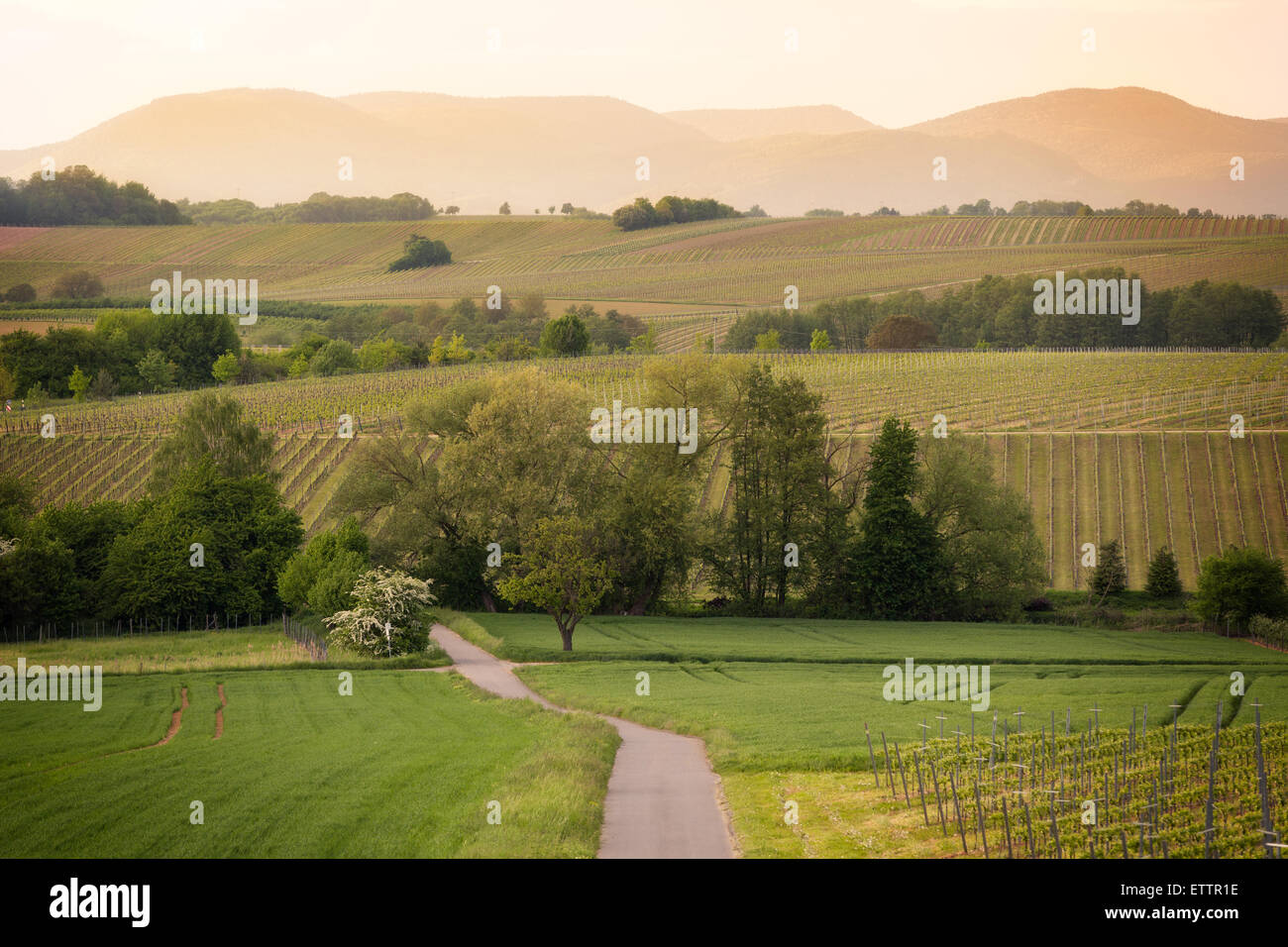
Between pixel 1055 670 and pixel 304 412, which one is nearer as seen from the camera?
pixel 1055 670

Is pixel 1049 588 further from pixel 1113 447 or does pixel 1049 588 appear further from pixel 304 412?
pixel 304 412

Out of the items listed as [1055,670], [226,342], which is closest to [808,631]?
[1055,670]

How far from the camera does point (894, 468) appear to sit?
69.6 m

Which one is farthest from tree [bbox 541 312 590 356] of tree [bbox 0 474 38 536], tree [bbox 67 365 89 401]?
tree [bbox 0 474 38 536]

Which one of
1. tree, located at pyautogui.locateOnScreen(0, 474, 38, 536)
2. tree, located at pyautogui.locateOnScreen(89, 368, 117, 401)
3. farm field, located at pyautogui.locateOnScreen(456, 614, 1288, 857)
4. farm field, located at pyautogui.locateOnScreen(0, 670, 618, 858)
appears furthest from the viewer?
tree, located at pyautogui.locateOnScreen(89, 368, 117, 401)

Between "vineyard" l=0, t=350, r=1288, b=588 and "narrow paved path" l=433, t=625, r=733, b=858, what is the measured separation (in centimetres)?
4736

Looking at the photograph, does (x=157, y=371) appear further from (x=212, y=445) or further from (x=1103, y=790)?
(x=1103, y=790)

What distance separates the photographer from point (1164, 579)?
68.4 m

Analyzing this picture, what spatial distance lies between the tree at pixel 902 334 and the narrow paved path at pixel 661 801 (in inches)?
4486

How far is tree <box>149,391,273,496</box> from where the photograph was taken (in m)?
80.1

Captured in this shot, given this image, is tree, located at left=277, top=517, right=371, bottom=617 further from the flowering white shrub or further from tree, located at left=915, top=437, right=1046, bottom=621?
tree, located at left=915, top=437, right=1046, bottom=621

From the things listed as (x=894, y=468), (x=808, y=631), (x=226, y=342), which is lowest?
(x=808, y=631)
